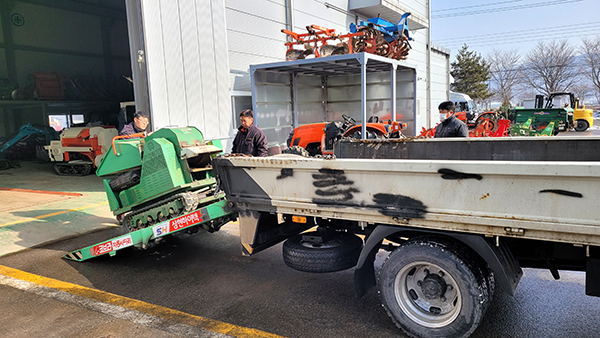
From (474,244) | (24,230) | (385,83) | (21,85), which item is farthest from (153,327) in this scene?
(21,85)

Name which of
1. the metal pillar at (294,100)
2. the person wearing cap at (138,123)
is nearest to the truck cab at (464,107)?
the metal pillar at (294,100)

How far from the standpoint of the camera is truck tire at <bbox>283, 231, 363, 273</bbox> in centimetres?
383

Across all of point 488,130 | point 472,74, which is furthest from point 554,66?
point 488,130

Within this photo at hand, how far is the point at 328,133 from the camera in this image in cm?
1000

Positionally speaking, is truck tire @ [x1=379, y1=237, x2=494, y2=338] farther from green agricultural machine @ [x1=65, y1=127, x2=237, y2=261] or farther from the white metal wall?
the white metal wall

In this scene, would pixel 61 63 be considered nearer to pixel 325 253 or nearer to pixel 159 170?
pixel 159 170

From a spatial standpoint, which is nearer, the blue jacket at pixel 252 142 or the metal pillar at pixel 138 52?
the blue jacket at pixel 252 142

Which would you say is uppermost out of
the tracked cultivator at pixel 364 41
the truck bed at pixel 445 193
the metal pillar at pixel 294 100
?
the tracked cultivator at pixel 364 41

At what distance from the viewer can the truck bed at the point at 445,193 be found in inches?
99.3

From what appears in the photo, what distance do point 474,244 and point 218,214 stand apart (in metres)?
2.43

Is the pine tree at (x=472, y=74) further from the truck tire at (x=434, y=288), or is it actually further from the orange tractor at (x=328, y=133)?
the truck tire at (x=434, y=288)

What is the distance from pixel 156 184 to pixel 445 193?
12.1 feet

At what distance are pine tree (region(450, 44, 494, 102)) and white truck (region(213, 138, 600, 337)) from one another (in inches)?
1898

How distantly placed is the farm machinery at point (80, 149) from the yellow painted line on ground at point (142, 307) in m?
8.56
